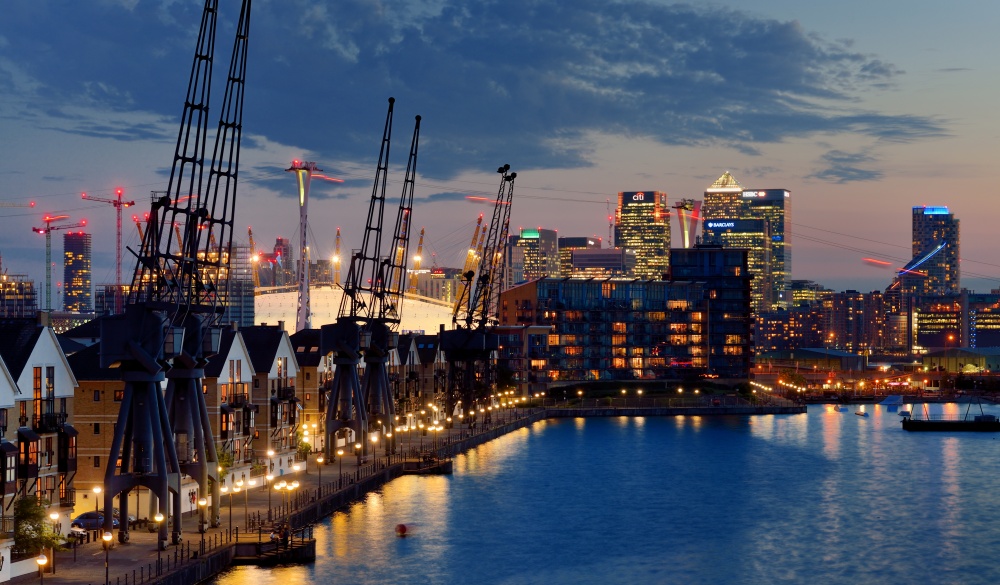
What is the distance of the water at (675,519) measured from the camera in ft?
206

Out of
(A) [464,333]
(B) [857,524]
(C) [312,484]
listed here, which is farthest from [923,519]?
(A) [464,333]

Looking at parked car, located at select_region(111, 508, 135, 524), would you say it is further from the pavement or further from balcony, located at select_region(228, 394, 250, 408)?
balcony, located at select_region(228, 394, 250, 408)

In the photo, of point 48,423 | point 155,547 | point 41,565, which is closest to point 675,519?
point 155,547

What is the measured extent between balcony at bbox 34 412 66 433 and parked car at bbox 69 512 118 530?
164 inches

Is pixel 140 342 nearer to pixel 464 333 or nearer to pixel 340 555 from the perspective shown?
pixel 340 555

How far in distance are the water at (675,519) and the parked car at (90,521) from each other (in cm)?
602

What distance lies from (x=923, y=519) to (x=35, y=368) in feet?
178

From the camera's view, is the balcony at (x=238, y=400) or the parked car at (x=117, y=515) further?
the balcony at (x=238, y=400)

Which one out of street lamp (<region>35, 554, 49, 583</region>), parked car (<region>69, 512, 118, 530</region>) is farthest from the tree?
parked car (<region>69, 512, 118, 530</region>)

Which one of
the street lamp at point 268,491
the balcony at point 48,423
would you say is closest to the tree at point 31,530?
the balcony at point 48,423

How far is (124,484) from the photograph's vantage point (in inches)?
2062

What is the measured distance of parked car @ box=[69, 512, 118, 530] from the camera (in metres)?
54.2

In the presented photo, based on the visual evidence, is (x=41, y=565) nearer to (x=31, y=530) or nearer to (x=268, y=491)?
(x=31, y=530)

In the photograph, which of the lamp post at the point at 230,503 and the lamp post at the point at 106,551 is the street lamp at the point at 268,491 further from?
the lamp post at the point at 106,551
